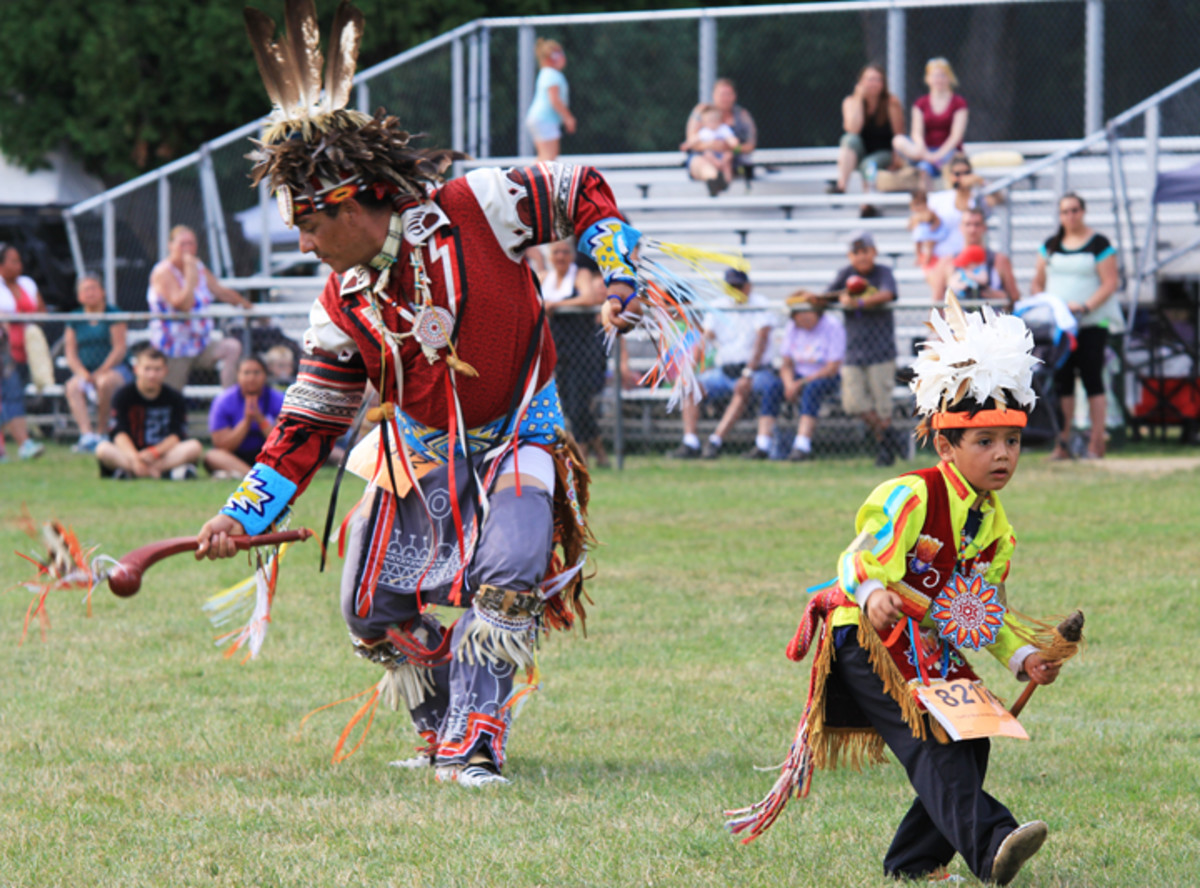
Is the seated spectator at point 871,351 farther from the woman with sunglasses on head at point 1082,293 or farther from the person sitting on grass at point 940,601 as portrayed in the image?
the person sitting on grass at point 940,601

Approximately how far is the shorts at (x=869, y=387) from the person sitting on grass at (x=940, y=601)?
829cm

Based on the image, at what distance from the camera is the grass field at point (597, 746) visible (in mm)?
3906

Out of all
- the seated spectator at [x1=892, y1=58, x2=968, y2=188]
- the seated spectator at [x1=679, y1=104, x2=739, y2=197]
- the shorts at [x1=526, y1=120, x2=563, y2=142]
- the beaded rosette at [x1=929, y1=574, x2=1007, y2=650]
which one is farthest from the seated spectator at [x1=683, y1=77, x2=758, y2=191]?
the beaded rosette at [x1=929, y1=574, x2=1007, y2=650]

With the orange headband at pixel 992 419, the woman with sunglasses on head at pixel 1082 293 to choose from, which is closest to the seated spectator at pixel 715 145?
the woman with sunglasses on head at pixel 1082 293

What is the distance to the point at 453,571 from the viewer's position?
15.7 ft

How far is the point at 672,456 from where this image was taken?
43.0 feet

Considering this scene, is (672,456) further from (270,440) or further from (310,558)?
(270,440)

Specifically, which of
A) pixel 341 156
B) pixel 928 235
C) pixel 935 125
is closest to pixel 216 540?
pixel 341 156

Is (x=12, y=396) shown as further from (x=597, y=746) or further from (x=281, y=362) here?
(x=597, y=746)

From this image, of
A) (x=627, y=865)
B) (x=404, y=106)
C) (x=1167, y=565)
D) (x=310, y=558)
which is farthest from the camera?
(x=404, y=106)

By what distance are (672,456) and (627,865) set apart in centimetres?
932

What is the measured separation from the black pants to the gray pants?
116 centimetres

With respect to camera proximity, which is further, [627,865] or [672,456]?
[672,456]

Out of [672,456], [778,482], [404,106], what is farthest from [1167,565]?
[404,106]
